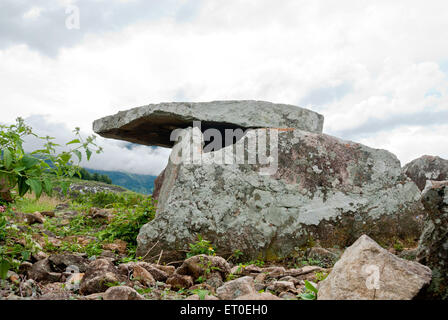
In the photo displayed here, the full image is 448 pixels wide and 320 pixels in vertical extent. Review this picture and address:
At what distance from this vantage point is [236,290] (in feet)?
10.1

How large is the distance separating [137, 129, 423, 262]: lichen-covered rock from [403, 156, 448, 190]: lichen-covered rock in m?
3.08

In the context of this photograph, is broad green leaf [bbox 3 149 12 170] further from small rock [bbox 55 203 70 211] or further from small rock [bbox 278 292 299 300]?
small rock [bbox 55 203 70 211]

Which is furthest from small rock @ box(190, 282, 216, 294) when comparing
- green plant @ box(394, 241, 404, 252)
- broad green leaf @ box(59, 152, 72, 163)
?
green plant @ box(394, 241, 404, 252)

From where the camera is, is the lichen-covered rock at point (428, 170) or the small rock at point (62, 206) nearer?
the lichen-covered rock at point (428, 170)

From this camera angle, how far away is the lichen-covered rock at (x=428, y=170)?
8562 millimetres

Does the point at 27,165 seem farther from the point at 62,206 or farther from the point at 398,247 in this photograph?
the point at 62,206

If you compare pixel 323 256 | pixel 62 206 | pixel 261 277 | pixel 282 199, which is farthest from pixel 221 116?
pixel 62 206

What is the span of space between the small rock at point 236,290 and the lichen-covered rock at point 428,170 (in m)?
6.99

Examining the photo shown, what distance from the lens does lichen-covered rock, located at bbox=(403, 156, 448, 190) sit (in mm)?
8562

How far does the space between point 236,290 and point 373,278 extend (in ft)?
3.57

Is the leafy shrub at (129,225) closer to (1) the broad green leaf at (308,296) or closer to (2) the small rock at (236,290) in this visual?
(2) the small rock at (236,290)

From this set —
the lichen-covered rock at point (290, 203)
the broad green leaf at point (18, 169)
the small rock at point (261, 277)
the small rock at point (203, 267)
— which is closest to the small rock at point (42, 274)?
the small rock at point (203, 267)

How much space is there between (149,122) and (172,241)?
3.33 meters
